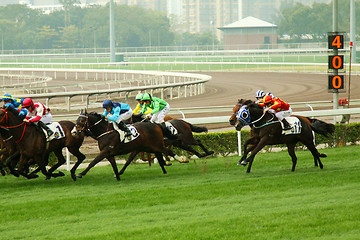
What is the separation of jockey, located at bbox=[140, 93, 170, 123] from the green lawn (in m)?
0.84

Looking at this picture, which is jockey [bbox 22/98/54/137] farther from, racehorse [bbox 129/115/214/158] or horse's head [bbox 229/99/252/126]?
horse's head [bbox 229/99/252/126]

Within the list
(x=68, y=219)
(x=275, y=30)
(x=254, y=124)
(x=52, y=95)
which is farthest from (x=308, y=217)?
(x=275, y=30)

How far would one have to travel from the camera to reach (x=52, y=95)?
659 inches

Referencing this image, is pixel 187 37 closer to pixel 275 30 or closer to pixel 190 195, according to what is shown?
pixel 275 30

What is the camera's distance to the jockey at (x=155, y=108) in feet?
31.7

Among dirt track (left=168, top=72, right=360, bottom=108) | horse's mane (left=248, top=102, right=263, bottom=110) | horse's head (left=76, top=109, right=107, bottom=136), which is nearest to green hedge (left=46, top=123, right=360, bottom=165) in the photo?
horse's head (left=76, top=109, right=107, bottom=136)

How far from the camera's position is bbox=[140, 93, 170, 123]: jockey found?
966 cm

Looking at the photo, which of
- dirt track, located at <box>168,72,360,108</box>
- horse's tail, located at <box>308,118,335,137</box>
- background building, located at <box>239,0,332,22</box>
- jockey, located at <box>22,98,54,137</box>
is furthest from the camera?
background building, located at <box>239,0,332,22</box>

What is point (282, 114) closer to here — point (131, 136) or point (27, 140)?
point (131, 136)

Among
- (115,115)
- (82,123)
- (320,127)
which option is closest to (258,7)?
(320,127)

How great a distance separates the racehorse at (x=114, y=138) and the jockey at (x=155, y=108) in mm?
493

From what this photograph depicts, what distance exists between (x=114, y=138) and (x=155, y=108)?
3.91ft

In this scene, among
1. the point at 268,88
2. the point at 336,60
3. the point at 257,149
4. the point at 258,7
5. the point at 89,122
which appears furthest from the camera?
the point at 258,7

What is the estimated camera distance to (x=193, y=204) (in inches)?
267
